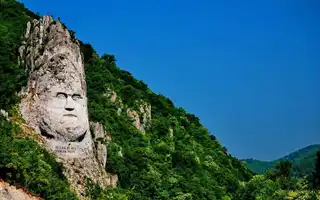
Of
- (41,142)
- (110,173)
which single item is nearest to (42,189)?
(41,142)

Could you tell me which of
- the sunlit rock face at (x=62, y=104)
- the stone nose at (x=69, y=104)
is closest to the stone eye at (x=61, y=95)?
the sunlit rock face at (x=62, y=104)

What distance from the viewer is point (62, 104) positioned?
132 feet

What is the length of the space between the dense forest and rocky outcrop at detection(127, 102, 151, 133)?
592 millimetres

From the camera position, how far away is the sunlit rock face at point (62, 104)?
128ft

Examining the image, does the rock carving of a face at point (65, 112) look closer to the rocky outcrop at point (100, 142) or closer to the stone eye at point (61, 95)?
the stone eye at point (61, 95)

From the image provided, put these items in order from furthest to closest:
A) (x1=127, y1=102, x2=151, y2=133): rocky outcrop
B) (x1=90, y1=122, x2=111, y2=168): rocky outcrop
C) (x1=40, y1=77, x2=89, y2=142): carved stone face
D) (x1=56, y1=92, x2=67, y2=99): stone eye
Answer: (x1=127, y1=102, x2=151, y2=133): rocky outcrop, (x1=90, y1=122, x2=111, y2=168): rocky outcrop, (x1=56, y1=92, x2=67, y2=99): stone eye, (x1=40, y1=77, x2=89, y2=142): carved stone face

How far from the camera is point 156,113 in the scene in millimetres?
71438

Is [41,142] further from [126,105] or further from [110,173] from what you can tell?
[126,105]

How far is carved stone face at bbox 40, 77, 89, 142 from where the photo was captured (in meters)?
39.2

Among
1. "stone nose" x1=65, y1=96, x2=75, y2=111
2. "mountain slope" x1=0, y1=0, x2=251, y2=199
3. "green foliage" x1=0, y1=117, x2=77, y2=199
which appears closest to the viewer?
"green foliage" x1=0, y1=117, x2=77, y2=199

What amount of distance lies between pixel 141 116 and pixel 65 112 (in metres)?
22.6

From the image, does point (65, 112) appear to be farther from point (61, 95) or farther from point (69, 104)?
point (61, 95)

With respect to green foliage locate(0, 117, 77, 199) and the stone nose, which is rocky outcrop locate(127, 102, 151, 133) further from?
green foliage locate(0, 117, 77, 199)

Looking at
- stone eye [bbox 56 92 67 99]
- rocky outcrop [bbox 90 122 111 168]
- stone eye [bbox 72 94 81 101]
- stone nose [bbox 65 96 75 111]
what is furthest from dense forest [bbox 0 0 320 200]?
stone eye [bbox 72 94 81 101]
